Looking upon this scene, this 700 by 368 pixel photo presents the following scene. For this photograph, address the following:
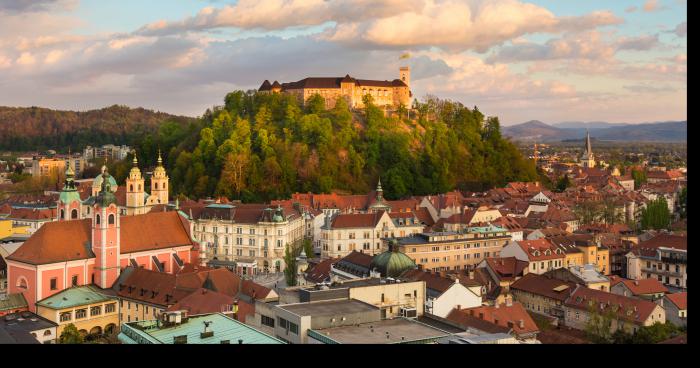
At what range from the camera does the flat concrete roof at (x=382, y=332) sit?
12898 mm

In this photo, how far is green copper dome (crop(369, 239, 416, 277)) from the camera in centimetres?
2312

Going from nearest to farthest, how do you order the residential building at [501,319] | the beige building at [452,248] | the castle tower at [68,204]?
the residential building at [501,319], the beige building at [452,248], the castle tower at [68,204]

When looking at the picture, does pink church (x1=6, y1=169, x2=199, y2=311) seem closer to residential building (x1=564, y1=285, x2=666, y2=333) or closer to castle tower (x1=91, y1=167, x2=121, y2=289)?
castle tower (x1=91, y1=167, x2=121, y2=289)

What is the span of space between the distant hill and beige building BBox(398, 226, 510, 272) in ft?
168

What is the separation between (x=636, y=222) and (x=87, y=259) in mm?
32097

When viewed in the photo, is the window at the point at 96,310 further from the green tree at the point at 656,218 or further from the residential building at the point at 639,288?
the green tree at the point at 656,218

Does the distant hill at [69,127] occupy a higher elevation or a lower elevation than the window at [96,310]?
higher

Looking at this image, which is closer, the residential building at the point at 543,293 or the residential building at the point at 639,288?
the residential building at the point at 543,293

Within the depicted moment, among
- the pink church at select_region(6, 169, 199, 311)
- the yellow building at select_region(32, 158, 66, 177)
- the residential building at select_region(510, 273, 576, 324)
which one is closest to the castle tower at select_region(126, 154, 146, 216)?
the pink church at select_region(6, 169, 199, 311)

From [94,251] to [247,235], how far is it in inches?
405

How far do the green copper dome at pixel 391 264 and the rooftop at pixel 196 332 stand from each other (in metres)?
9.81

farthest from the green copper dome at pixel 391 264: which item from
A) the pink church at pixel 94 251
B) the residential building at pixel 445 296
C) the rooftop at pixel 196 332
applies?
the rooftop at pixel 196 332

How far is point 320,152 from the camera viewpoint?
1965 inches
